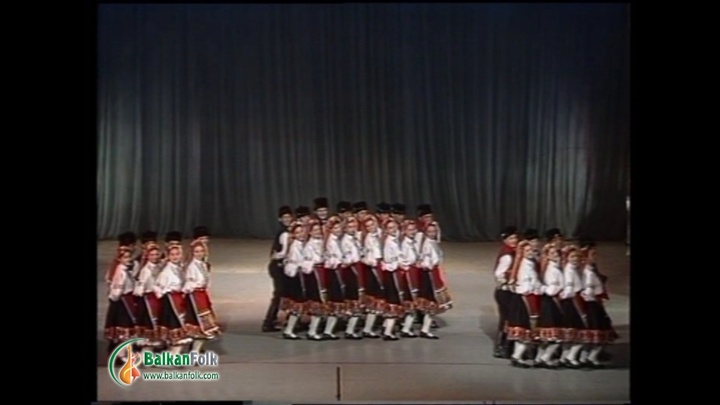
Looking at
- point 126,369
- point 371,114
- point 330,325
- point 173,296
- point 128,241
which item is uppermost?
point 371,114

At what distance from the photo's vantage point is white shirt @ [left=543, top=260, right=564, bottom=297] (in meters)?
3.34

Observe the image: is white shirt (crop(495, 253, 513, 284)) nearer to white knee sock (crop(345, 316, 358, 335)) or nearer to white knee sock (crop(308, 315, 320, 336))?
white knee sock (crop(345, 316, 358, 335))

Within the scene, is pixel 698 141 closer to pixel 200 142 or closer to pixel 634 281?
pixel 634 281

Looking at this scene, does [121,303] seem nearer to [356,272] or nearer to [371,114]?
[356,272]

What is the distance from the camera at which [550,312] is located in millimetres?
3344

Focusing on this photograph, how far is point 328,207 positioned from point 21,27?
4.48 ft

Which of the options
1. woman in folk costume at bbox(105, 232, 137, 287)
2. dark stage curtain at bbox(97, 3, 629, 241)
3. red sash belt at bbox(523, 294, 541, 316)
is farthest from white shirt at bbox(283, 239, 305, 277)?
red sash belt at bbox(523, 294, 541, 316)

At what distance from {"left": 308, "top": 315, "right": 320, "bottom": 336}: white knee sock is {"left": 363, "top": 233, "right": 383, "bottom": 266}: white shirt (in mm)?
291

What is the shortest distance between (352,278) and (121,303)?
897 mm

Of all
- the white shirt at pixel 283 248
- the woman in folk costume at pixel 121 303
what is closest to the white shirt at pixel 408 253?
the white shirt at pixel 283 248

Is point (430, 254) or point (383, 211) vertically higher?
point (383, 211)

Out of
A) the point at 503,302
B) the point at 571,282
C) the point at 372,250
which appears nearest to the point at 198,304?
the point at 372,250

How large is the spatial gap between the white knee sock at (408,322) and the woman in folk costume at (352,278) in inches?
5.8

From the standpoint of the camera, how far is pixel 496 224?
331 centimetres
